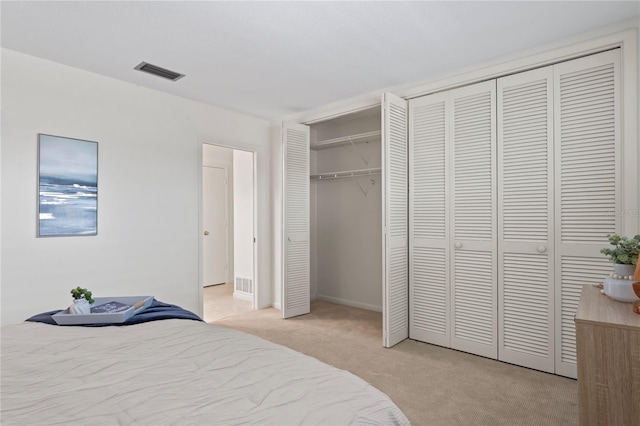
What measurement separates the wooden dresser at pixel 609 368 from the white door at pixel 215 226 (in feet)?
18.1

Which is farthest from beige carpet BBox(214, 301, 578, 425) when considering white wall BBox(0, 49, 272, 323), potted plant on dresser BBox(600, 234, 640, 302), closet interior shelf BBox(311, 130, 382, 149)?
closet interior shelf BBox(311, 130, 382, 149)

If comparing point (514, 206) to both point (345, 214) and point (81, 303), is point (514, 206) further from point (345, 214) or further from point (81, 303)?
point (81, 303)

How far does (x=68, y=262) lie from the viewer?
9.88ft

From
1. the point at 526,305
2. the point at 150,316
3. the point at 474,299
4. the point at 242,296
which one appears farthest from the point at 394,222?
the point at 242,296

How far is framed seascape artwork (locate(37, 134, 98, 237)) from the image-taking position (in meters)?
2.87

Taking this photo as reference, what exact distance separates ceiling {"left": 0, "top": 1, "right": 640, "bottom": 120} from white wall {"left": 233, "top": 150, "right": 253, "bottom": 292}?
6.32ft

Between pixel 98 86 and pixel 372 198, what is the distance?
3229 mm

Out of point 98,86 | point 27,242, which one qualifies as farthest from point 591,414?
point 98,86

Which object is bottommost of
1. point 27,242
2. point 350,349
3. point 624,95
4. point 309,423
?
point 350,349

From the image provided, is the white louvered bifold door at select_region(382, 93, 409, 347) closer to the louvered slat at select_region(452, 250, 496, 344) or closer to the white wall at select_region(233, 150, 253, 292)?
the louvered slat at select_region(452, 250, 496, 344)

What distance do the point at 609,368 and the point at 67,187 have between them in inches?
148

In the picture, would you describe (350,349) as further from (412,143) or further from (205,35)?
(205,35)

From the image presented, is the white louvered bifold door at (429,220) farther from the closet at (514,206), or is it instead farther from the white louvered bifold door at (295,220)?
the white louvered bifold door at (295,220)

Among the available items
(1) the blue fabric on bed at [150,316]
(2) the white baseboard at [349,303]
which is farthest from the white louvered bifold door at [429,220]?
(1) the blue fabric on bed at [150,316]
